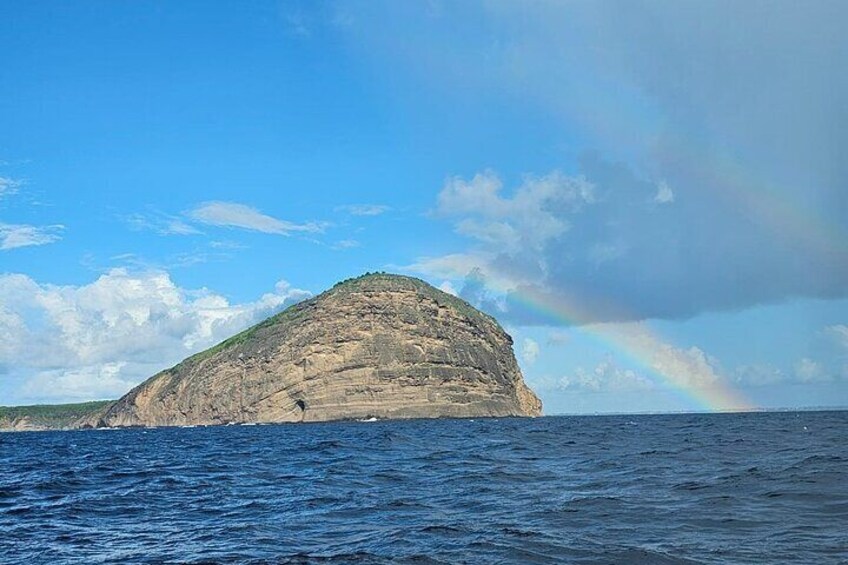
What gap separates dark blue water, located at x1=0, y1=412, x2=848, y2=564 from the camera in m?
16.3

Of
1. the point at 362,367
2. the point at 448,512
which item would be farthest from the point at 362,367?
the point at 448,512

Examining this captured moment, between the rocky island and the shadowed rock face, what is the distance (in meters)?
0.23

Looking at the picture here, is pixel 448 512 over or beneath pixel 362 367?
beneath

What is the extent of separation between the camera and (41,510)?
79.7ft

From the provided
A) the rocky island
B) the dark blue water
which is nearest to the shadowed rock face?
the rocky island

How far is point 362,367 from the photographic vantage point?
173625 mm

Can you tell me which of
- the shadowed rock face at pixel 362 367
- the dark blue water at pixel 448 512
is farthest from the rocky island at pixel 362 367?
the dark blue water at pixel 448 512

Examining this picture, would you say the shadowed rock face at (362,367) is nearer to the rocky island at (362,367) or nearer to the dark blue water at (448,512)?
the rocky island at (362,367)

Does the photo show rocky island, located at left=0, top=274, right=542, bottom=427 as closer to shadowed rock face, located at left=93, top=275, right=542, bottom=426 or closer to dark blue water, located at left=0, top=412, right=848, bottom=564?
shadowed rock face, located at left=93, top=275, right=542, bottom=426

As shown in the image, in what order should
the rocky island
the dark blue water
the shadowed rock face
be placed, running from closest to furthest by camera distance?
the dark blue water < the rocky island < the shadowed rock face

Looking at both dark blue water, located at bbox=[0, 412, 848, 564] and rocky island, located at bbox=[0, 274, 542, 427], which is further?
rocky island, located at bbox=[0, 274, 542, 427]

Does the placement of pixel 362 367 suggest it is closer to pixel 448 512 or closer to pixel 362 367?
pixel 362 367

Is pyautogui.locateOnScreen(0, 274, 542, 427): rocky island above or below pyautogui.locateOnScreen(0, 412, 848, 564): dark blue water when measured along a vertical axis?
above

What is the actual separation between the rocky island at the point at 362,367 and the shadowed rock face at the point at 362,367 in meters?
0.23
